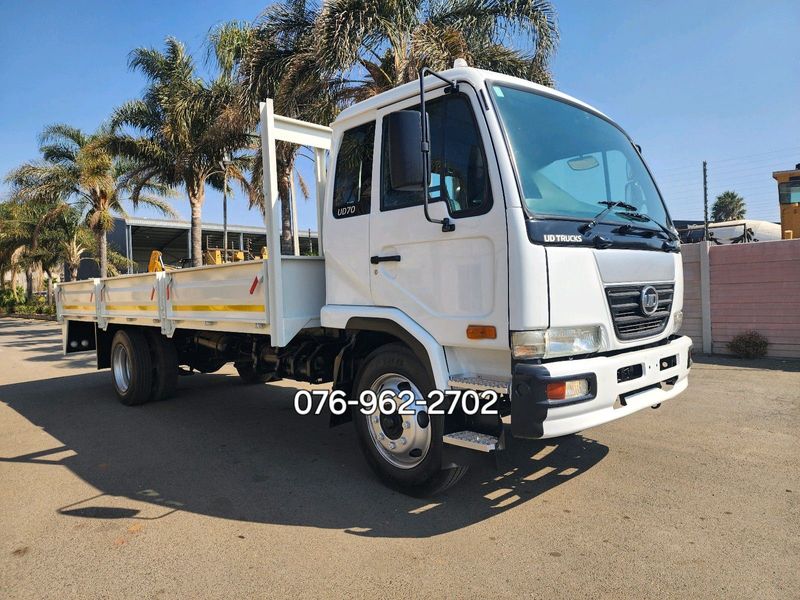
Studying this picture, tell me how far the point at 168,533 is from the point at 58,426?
11.8 feet

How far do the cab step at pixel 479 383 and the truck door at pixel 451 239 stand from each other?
0.21m

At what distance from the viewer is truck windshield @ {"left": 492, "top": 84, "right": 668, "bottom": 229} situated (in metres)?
3.39

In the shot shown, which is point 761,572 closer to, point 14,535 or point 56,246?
point 14,535

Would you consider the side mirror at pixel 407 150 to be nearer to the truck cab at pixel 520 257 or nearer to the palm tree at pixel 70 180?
the truck cab at pixel 520 257

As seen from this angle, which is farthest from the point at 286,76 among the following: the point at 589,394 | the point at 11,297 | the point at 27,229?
the point at 11,297

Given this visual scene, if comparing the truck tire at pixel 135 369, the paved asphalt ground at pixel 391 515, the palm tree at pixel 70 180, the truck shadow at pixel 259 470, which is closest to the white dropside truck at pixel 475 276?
the truck shadow at pixel 259 470

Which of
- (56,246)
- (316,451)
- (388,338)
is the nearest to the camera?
(388,338)

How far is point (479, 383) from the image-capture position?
10.9 feet

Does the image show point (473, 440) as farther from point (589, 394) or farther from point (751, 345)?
point (751, 345)

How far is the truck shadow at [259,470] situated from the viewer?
369 centimetres

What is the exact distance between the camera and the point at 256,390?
7.84 metres

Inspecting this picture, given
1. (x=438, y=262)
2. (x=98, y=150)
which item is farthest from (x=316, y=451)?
(x=98, y=150)

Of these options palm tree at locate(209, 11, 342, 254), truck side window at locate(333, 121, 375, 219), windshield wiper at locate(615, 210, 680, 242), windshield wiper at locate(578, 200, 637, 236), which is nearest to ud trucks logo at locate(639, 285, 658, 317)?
windshield wiper at locate(615, 210, 680, 242)

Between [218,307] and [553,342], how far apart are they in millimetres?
3287
